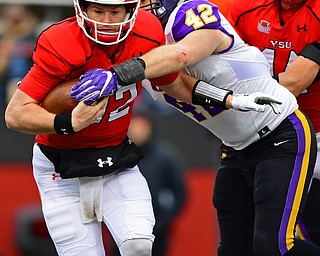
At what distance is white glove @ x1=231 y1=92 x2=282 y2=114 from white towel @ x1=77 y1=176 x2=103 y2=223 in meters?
0.67

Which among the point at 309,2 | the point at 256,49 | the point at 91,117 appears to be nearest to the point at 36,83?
the point at 91,117

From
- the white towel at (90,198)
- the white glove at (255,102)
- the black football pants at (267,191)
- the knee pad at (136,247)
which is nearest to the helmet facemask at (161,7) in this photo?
the white glove at (255,102)

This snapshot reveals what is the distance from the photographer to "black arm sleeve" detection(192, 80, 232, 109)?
147 inches

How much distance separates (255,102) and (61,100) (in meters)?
0.79

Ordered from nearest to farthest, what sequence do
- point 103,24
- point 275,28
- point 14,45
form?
point 103,24
point 275,28
point 14,45

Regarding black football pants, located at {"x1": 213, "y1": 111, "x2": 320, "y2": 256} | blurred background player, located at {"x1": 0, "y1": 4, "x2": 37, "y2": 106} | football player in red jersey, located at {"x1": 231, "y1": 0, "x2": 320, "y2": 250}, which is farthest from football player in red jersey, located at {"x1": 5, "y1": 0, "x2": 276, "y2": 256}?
blurred background player, located at {"x1": 0, "y1": 4, "x2": 37, "y2": 106}

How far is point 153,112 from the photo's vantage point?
5941mm

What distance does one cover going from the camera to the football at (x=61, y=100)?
3.47 metres

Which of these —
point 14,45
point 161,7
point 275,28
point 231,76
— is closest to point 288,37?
point 275,28

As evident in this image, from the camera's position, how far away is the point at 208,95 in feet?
12.3

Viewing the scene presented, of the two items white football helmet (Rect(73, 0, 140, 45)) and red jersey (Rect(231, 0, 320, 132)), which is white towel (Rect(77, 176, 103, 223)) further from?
red jersey (Rect(231, 0, 320, 132))

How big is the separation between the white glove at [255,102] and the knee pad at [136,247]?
671mm

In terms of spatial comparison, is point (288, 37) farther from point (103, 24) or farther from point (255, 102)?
point (103, 24)

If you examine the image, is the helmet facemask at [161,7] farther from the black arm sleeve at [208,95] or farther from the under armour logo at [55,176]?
the under armour logo at [55,176]
